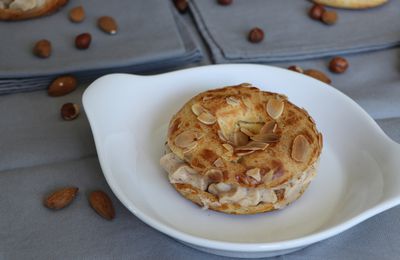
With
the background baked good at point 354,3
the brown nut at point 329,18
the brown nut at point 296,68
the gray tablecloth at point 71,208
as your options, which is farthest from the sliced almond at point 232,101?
the background baked good at point 354,3

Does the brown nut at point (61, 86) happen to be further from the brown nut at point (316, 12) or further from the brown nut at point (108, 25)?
the brown nut at point (316, 12)

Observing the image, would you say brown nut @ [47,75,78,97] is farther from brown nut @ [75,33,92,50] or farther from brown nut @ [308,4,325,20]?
brown nut @ [308,4,325,20]

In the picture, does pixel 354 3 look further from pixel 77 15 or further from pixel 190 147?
pixel 190 147

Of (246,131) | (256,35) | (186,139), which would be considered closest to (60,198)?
(186,139)

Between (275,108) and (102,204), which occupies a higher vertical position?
(275,108)

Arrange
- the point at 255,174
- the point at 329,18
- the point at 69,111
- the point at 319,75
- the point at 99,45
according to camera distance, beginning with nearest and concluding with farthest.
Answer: the point at 255,174, the point at 69,111, the point at 319,75, the point at 99,45, the point at 329,18

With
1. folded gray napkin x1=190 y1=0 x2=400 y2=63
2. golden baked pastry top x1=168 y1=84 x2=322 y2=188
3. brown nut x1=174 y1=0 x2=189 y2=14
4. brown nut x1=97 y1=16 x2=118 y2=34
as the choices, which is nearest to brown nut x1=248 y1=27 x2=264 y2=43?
folded gray napkin x1=190 y1=0 x2=400 y2=63

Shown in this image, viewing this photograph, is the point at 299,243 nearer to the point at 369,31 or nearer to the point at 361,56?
the point at 361,56
